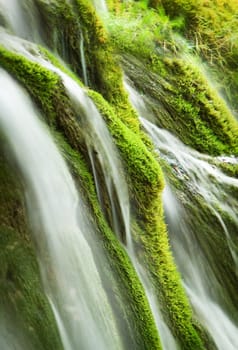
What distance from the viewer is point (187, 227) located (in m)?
3.04

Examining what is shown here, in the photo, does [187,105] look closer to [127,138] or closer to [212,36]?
[212,36]

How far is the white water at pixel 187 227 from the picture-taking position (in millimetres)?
2760

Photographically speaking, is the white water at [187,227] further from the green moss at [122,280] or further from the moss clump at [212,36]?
the moss clump at [212,36]

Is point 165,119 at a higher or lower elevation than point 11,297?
higher

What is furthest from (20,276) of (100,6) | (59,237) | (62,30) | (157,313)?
(100,6)

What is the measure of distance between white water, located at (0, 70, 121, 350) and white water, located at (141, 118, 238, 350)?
884 mm

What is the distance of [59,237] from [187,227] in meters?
1.24

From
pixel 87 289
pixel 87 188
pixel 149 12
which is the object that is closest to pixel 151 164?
pixel 87 188

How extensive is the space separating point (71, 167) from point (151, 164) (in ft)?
1.74

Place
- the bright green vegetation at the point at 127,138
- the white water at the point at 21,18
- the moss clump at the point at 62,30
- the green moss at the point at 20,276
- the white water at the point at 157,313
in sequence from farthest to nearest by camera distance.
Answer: the moss clump at the point at 62,30 → the white water at the point at 21,18 → the white water at the point at 157,313 → the bright green vegetation at the point at 127,138 → the green moss at the point at 20,276

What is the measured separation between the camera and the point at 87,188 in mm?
2270

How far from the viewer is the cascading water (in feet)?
9.09

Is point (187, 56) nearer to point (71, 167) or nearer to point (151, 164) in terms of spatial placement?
point (151, 164)

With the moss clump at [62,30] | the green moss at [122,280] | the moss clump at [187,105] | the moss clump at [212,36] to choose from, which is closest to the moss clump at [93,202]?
the green moss at [122,280]
